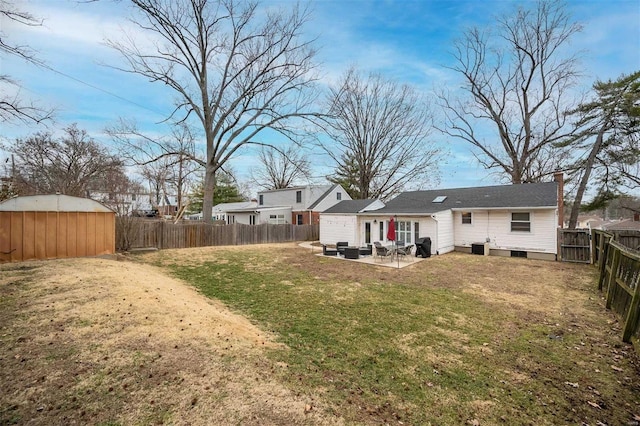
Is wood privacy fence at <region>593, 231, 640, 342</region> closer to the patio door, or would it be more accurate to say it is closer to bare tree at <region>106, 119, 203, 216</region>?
the patio door

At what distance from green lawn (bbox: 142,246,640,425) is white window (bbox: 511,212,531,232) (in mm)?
4569

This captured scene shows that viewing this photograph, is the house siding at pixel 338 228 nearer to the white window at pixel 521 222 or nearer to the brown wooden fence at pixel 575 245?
the white window at pixel 521 222

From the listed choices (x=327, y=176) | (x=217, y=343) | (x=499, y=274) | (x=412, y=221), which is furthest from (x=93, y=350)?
(x=327, y=176)

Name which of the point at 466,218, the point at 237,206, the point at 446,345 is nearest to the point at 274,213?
the point at 237,206

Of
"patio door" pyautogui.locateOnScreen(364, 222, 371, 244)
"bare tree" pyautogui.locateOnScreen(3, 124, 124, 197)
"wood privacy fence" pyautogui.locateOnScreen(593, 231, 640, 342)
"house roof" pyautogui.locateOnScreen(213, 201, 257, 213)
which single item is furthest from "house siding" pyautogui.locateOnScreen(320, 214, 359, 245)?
"house roof" pyautogui.locateOnScreen(213, 201, 257, 213)

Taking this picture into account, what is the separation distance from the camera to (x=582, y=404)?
3.47m

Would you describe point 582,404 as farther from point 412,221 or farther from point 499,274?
point 412,221

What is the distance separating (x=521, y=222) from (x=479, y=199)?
255 cm

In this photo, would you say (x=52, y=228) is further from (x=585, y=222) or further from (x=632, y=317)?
(x=585, y=222)

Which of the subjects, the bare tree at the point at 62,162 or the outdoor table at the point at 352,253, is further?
the bare tree at the point at 62,162

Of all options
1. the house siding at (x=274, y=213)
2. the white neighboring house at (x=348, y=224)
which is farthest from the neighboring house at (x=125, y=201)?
the white neighboring house at (x=348, y=224)

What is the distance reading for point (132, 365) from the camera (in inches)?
138

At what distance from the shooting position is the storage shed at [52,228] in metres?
9.61

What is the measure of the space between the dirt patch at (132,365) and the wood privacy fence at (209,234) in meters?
9.83
